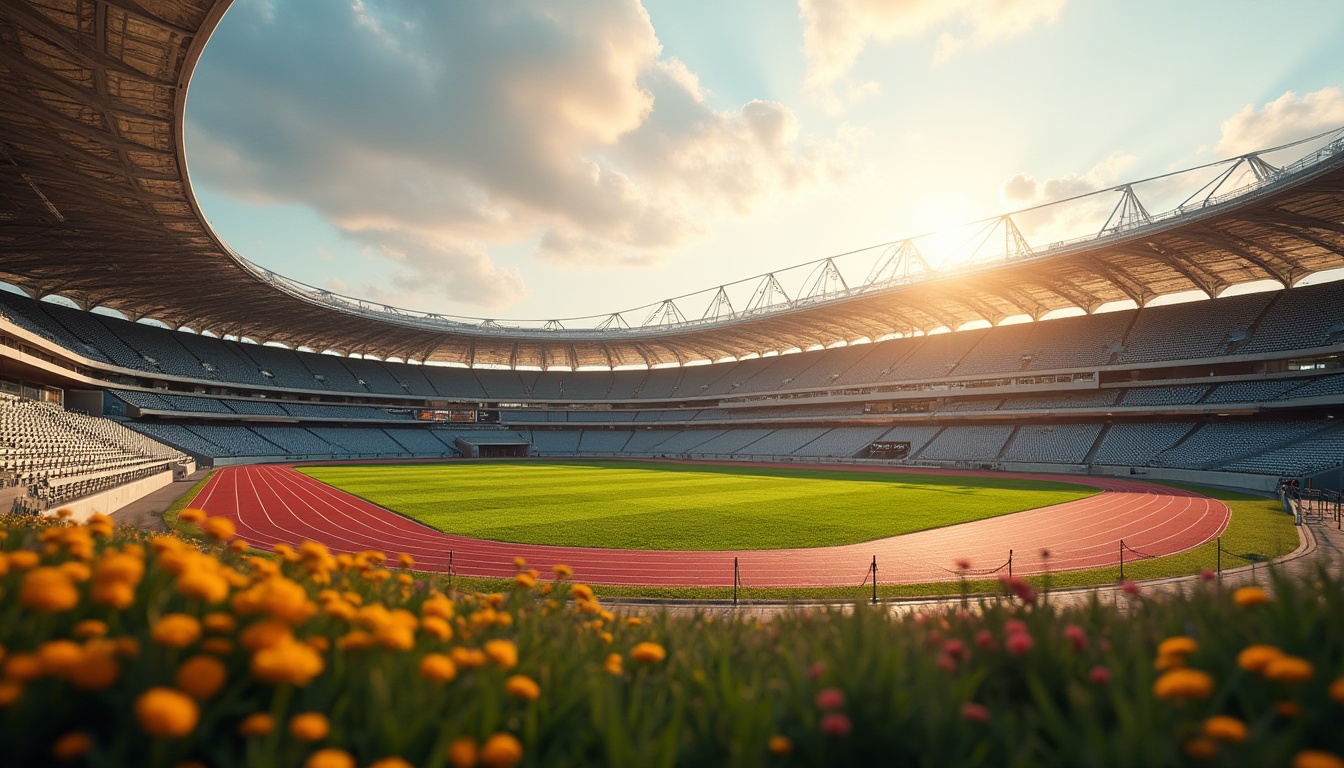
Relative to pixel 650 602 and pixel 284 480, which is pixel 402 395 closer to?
pixel 284 480

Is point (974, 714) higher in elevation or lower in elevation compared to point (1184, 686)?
lower

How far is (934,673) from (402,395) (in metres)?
81.8

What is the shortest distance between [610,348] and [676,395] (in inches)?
496

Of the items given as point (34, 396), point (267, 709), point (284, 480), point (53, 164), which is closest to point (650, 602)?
point (267, 709)

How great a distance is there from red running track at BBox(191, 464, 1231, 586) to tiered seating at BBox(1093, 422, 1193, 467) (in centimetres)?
1572

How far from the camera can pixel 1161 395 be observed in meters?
44.7

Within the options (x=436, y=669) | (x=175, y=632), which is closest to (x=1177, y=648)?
(x=436, y=669)

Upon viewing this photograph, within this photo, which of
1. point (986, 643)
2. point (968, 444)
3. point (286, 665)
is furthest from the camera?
point (968, 444)

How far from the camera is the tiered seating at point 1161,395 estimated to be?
42844 mm

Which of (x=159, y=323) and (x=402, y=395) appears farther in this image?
(x=402, y=395)

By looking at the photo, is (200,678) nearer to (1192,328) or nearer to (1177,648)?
(1177,648)

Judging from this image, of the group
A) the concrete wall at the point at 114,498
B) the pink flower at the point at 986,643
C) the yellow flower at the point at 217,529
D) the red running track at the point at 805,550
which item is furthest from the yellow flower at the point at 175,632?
the concrete wall at the point at 114,498

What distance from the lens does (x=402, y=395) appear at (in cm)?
7512

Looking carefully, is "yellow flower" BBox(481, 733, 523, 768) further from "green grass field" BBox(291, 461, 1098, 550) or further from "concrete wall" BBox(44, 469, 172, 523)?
"concrete wall" BBox(44, 469, 172, 523)
